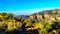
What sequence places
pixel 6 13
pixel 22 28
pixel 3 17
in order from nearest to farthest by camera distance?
pixel 22 28 → pixel 3 17 → pixel 6 13

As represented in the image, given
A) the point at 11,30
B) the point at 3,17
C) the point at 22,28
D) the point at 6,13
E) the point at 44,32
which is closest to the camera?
the point at 11,30

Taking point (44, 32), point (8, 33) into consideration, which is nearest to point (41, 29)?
point (44, 32)

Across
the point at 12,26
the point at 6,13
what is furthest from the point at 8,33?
the point at 6,13

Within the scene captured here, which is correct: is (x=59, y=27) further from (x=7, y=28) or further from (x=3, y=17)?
(x=3, y=17)

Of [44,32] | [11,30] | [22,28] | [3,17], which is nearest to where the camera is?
[11,30]

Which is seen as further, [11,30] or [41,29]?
[41,29]

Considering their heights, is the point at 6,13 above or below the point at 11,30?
above

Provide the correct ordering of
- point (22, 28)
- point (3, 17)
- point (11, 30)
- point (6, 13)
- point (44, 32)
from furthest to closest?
point (6, 13) → point (3, 17) → point (22, 28) → point (44, 32) → point (11, 30)

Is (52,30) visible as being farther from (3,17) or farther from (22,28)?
(3,17)

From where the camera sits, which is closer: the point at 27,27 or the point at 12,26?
the point at 12,26
